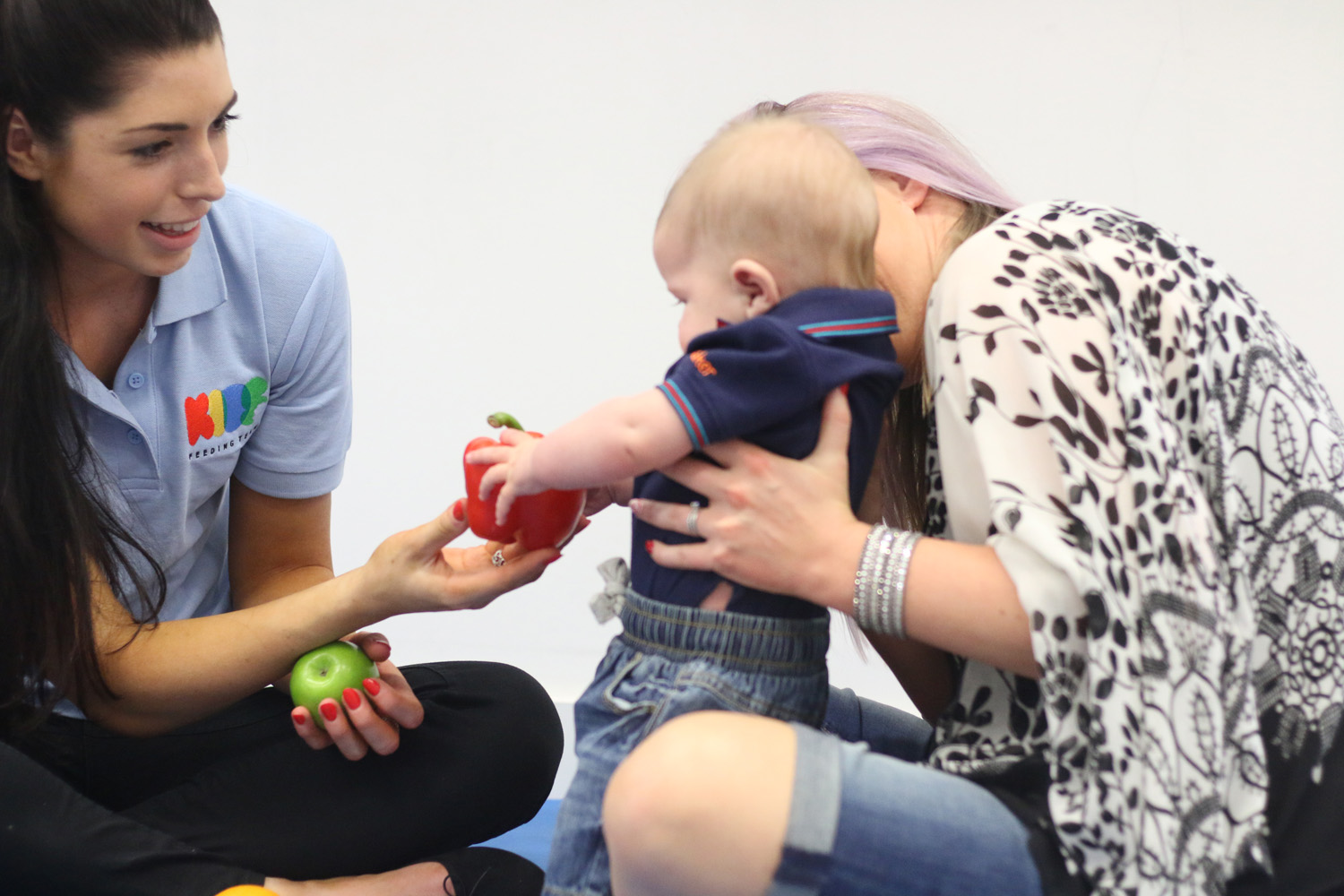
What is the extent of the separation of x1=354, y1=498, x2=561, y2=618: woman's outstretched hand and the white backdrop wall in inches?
48.5

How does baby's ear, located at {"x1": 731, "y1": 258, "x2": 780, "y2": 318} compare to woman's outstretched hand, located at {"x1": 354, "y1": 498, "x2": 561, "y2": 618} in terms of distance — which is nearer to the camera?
baby's ear, located at {"x1": 731, "y1": 258, "x2": 780, "y2": 318}

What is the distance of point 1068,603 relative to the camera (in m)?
0.86

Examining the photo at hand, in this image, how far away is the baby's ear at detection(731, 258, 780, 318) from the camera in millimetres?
987

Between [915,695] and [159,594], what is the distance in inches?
33.7

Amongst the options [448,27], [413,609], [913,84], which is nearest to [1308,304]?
[913,84]

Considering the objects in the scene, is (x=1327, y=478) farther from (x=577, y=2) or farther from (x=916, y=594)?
(x=577, y=2)

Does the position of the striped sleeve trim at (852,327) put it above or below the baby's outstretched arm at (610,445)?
above

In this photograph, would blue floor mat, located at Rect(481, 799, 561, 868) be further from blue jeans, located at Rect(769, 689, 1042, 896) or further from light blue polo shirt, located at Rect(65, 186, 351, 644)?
blue jeans, located at Rect(769, 689, 1042, 896)

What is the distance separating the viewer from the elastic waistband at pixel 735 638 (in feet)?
3.24

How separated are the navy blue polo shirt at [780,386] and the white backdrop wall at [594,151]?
1.45 metres

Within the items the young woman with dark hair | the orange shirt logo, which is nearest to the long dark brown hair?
the young woman with dark hair

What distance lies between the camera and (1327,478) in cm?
93

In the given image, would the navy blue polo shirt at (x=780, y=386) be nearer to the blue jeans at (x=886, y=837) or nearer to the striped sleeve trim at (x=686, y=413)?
the striped sleeve trim at (x=686, y=413)

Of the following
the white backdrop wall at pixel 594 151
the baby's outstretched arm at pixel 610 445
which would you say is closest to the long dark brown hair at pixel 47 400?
the baby's outstretched arm at pixel 610 445
